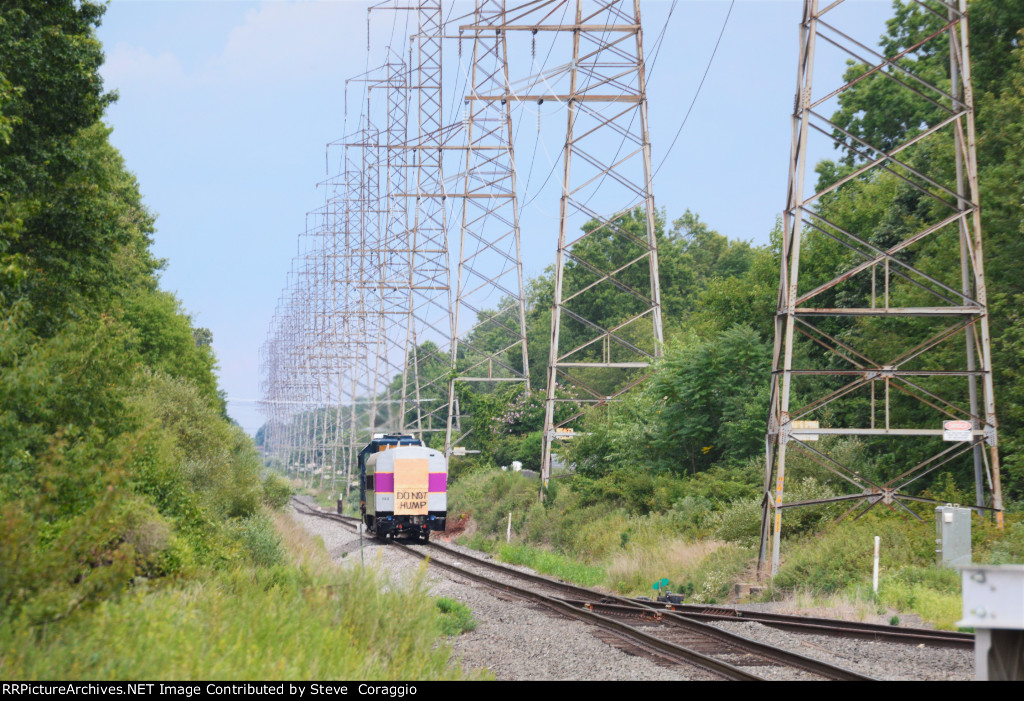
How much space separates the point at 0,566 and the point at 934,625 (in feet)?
41.8

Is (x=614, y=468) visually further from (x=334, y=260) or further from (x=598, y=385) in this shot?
(x=334, y=260)

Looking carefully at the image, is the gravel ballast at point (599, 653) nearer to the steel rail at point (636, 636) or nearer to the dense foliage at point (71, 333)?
the steel rail at point (636, 636)

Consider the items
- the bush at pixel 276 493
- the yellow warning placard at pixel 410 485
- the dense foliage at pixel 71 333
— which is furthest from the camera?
the bush at pixel 276 493

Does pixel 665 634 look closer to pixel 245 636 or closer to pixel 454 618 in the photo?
pixel 454 618

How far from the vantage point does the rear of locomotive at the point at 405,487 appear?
3859cm

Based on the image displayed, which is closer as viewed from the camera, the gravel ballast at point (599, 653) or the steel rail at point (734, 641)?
the steel rail at point (734, 641)

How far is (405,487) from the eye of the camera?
3866 cm

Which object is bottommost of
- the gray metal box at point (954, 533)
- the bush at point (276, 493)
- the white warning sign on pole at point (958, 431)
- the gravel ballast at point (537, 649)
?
the gravel ballast at point (537, 649)

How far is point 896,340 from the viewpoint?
26.3m

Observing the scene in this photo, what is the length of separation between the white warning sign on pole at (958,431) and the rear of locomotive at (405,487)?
894 inches

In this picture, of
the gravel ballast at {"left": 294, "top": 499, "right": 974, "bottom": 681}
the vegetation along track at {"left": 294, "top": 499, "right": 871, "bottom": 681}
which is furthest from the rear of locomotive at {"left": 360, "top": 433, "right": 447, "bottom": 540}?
the gravel ballast at {"left": 294, "top": 499, "right": 974, "bottom": 681}

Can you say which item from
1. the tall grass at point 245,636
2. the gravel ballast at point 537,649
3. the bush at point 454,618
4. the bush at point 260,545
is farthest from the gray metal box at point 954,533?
the bush at point 260,545

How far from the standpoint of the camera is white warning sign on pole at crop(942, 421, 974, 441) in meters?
19.4

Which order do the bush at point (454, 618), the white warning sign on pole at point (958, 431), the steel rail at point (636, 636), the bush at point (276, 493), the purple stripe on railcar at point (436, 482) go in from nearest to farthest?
the steel rail at point (636, 636)
the bush at point (454, 618)
the white warning sign on pole at point (958, 431)
the purple stripe on railcar at point (436, 482)
the bush at point (276, 493)
